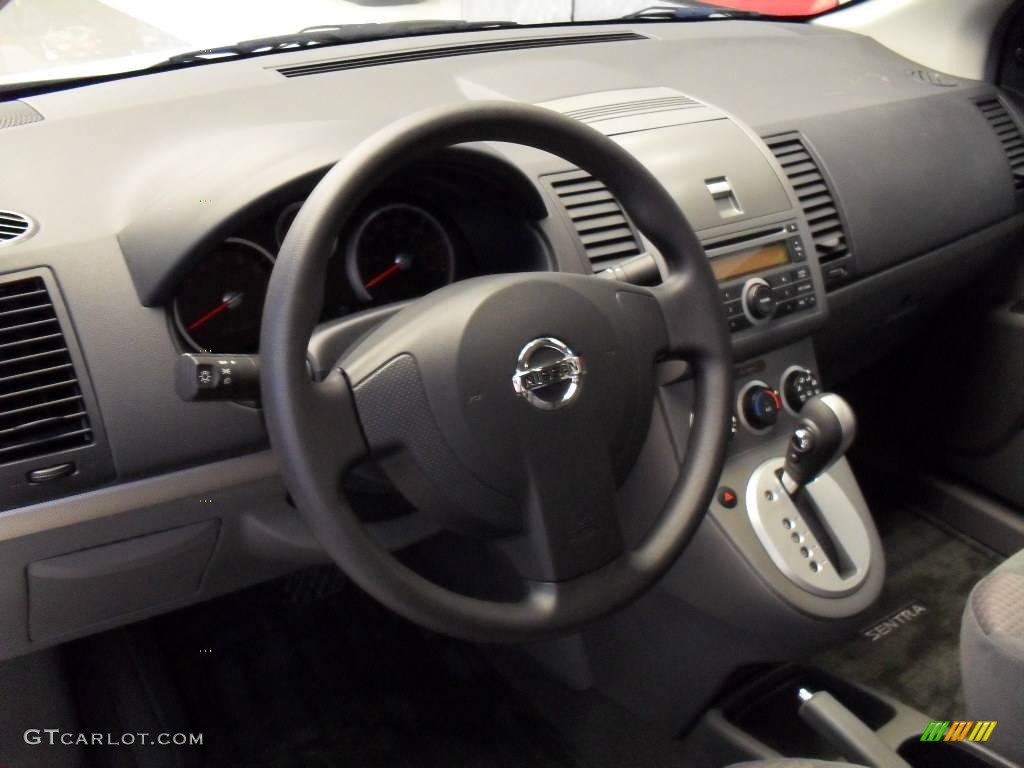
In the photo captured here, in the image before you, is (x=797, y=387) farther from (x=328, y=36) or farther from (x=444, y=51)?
(x=328, y=36)

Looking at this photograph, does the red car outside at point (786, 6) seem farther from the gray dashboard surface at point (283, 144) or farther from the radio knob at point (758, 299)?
the radio knob at point (758, 299)

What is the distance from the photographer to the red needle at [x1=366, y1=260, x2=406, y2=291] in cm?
113

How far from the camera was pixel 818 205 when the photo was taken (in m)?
1.57

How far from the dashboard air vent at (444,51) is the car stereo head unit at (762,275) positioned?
0.59 meters

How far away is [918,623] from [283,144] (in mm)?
1472

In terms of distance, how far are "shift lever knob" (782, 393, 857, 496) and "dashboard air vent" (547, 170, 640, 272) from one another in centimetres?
30

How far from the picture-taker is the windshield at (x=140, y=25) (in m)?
1.35

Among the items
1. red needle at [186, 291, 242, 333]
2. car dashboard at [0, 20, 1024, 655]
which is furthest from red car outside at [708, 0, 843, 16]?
red needle at [186, 291, 242, 333]

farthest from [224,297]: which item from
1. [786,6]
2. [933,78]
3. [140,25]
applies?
[786,6]

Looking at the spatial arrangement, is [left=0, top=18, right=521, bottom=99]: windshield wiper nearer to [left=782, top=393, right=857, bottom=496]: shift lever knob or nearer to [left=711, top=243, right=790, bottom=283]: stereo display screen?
[left=711, top=243, right=790, bottom=283]: stereo display screen

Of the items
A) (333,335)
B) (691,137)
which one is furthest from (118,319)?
(691,137)

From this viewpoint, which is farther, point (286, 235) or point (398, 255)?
point (398, 255)

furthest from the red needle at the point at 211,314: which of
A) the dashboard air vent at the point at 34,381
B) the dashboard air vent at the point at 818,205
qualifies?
the dashboard air vent at the point at 818,205

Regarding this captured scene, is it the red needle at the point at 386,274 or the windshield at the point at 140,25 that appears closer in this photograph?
the red needle at the point at 386,274
